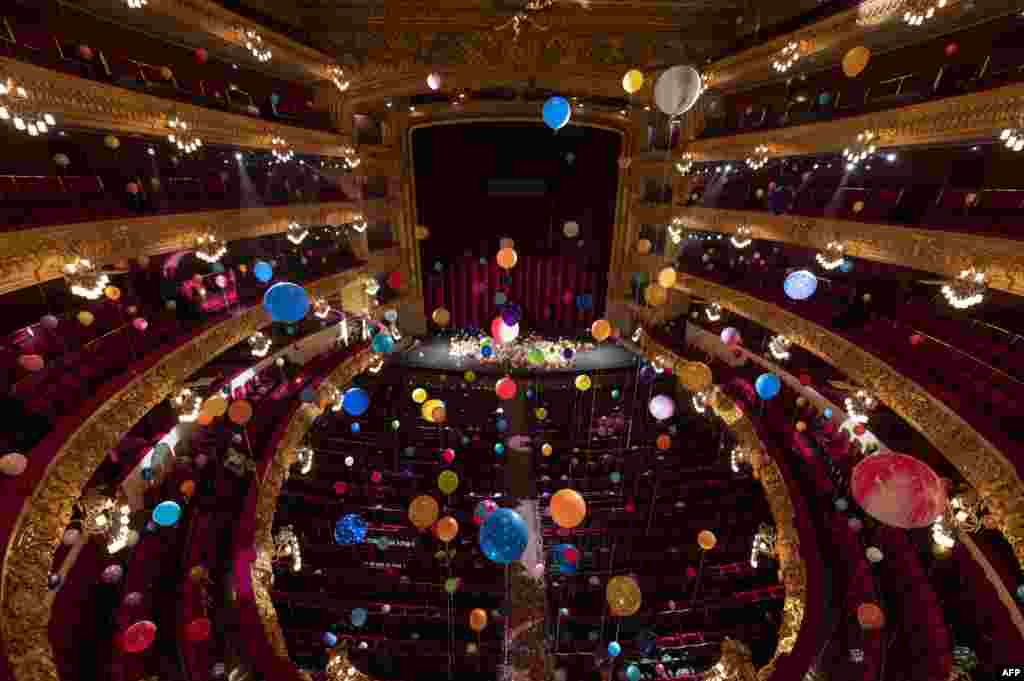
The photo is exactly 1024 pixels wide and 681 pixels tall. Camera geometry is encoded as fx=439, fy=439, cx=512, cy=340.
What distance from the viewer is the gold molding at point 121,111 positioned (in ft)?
20.7

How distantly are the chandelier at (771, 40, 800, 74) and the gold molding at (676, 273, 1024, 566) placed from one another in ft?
18.1

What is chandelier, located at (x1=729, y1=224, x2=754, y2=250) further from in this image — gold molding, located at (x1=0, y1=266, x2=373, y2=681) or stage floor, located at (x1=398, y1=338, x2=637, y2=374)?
gold molding, located at (x1=0, y1=266, x2=373, y2=681)

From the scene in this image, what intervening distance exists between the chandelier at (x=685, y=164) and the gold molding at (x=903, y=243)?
2.45 meters

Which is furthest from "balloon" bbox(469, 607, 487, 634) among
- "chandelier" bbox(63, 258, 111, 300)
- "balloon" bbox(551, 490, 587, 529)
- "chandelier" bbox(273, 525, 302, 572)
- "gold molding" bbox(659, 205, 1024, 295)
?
"gold molding" bbox(659, 205, 1024, 295)

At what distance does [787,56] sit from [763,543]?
10778 millimetres

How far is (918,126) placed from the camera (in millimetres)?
7641

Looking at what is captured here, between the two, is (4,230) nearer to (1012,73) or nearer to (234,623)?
(234,623)

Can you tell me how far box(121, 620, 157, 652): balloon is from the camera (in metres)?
5.36

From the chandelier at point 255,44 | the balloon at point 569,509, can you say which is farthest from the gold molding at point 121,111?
the balloon at point 569,509

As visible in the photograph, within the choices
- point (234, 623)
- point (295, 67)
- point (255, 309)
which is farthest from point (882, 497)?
point (295, 67)

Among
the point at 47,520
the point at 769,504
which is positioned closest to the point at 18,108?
the point at 47,520

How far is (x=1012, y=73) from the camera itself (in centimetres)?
625

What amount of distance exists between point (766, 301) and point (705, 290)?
248cm

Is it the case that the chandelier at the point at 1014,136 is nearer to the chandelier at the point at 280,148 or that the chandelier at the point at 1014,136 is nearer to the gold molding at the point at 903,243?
the gold molding at the point at 903,243
